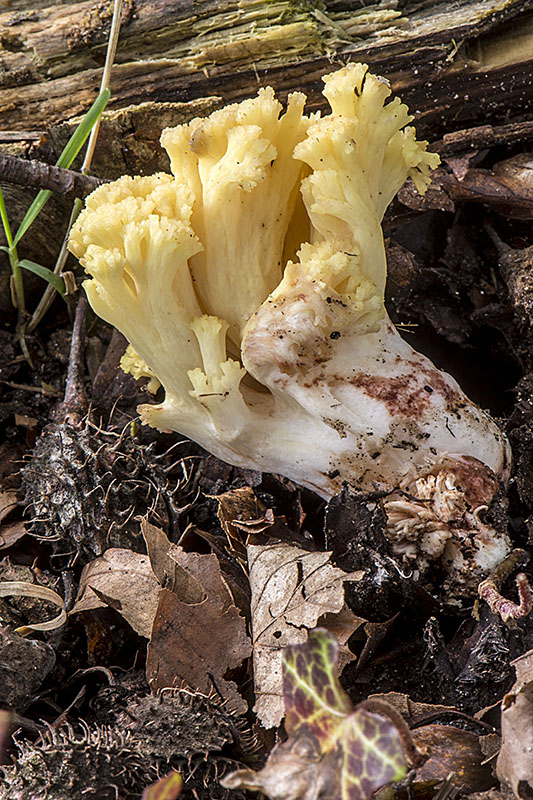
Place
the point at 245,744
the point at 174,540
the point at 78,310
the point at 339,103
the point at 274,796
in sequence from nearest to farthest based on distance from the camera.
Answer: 1. the point at 274,796
2. the point at 245,744
3. the point at 339,103
4. the point at 174,540
5. the point at 78,310

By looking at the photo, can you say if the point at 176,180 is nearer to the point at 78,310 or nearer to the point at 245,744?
the point at 78,310

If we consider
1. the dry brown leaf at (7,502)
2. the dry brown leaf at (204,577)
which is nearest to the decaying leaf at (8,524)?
the dry brown leaf at (7,502)

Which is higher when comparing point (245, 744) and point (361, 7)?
point (361, 7)

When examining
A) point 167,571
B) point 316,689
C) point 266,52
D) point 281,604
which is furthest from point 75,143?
point 316,689

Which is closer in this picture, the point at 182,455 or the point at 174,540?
the point at 174,540

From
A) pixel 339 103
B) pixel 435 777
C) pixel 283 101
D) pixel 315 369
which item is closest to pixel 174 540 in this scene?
pixel 315 369

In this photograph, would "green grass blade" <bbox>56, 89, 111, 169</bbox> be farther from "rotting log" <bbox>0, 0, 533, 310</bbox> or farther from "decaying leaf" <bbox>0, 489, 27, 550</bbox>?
"decaying leaf" <bbox>0, 489, 27, 550</bbox>

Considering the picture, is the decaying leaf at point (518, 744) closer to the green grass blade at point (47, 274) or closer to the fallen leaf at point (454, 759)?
the fallen leaf at point (454, 759)
